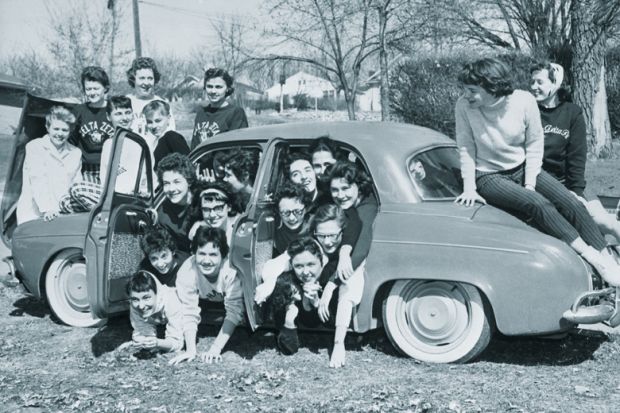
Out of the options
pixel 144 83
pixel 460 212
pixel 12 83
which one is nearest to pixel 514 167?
pixel 460 212

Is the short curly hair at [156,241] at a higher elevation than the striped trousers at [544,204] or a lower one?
lower

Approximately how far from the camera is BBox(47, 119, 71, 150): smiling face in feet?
19.9

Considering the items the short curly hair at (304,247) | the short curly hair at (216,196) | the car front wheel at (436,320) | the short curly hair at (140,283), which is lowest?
the car front wheel at (436,320)

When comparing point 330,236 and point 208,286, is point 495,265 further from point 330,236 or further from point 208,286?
point 208,286

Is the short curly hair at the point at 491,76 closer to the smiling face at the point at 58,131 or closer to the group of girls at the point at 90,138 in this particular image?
the group of girls at the point at 90,138

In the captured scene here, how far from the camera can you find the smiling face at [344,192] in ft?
16.3

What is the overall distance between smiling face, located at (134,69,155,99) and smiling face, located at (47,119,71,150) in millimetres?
971

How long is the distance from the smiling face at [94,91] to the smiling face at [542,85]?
12.8 feet

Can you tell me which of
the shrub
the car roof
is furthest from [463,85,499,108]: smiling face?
the shrub

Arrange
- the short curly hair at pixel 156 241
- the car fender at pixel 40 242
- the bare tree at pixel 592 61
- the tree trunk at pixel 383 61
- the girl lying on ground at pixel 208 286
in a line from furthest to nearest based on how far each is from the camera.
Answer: the tree trunk at pixel 383 61 < the bare tree at pixel 592 61 < the car fender at pixel 40 242 < the short curly hair at pixel 156 241 < the girl lying on ground at pixel 208 286

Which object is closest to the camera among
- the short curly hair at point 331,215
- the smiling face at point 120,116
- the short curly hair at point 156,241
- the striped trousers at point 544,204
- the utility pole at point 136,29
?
the striped trousers at point 544,204

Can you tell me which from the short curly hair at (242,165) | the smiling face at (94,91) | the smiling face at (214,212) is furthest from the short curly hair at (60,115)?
the smiling face at (214,212)

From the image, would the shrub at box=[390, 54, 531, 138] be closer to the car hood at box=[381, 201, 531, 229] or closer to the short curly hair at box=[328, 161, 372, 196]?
the short curly hair at box=[328, 161, 372, 196]

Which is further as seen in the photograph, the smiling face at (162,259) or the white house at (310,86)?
the white house at (310,86)
